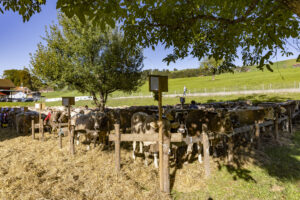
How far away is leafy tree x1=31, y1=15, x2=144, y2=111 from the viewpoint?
11.9 m

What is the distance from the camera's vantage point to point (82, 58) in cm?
1248

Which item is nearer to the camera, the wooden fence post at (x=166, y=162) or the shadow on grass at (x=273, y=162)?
the wooden fence post at (x=166, y=162)

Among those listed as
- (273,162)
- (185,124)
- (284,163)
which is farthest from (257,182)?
(185,124)

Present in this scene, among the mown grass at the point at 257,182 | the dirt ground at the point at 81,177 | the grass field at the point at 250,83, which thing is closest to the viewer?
the dirt ground at the point at 81,177

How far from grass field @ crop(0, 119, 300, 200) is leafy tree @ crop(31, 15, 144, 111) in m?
5.84

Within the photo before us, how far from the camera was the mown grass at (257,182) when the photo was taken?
4879 mm

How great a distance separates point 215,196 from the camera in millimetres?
4859

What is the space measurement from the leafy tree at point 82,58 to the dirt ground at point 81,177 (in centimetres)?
574

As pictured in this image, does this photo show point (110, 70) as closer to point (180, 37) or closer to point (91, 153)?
point (91, 153)

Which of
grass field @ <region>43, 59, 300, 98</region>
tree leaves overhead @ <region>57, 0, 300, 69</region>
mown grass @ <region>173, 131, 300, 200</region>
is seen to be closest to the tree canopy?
tree leaves overhead @ <region>57, 0, 300, 69</region>

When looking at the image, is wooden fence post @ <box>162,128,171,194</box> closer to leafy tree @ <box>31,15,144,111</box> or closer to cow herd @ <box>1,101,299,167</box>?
cow herd @ <box>1,101,299,167</box>

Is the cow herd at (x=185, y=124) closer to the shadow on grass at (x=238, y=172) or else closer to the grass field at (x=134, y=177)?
the grass field at (x=134, y=177)

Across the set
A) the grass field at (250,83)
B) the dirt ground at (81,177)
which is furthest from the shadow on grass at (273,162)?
the grass field at (250,83)

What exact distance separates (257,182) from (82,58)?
39.6ft
